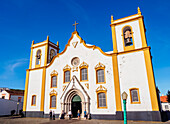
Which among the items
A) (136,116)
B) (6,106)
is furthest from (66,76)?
(6,106)

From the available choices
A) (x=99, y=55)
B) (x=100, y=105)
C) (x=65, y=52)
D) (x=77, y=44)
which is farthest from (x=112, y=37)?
(x=100, y=105)

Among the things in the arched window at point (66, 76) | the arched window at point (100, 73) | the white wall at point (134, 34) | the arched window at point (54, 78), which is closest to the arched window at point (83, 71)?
the arched window at point (100, 73)

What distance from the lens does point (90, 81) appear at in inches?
770

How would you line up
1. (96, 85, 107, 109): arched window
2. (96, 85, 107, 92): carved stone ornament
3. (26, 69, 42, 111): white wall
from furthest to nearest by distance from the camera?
(26, 69, 42, 111): white wall < (96, 85, 107, 92): carved stone ornament < (96, 85, 107, 109): arched window

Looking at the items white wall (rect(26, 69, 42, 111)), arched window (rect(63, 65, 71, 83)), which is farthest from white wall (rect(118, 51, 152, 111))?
white wall (rect(26, 69, 42, 111))

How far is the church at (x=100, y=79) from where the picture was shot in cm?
1641

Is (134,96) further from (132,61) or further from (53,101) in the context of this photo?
(53,101)

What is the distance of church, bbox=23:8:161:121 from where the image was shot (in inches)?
646

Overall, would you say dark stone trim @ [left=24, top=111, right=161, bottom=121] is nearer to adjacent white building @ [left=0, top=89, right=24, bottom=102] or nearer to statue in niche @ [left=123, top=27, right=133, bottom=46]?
statue in niche @ [left=123, top=27, right=133, bottom=46]

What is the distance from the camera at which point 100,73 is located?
19.4 m

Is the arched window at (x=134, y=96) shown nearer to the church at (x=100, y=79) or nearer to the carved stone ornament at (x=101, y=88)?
the church at (x=100, y=79)

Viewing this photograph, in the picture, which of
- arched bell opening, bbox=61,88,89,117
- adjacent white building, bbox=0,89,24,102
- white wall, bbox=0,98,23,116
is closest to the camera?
arched bell opening, bbox=61,88,89,117

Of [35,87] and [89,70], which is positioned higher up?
[89,70]

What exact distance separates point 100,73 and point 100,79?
0.82m
